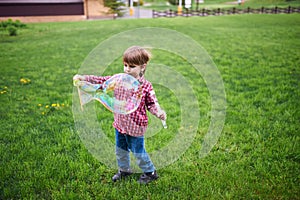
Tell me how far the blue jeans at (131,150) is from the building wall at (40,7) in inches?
1140

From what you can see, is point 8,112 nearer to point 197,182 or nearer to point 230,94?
point 197,182

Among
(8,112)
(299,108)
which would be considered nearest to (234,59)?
(299,108)

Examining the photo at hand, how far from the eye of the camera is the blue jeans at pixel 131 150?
9.04 ft

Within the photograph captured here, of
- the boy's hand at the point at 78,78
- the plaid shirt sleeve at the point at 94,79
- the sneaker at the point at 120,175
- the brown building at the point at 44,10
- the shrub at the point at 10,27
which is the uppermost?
the brown building at the point at 44,10

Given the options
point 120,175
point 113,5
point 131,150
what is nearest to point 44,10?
point 113,5

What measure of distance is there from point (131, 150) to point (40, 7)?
29405 mm

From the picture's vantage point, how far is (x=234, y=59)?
858 cm

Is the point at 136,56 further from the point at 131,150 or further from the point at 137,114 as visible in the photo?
the point at 131,150

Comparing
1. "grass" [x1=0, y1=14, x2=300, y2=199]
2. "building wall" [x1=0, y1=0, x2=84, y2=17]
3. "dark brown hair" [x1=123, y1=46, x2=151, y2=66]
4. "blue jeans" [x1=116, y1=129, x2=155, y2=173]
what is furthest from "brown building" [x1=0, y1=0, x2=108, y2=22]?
"dark brown hair" [x1=123, y1=46, x2=151, y2=66]

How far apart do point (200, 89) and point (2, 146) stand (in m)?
4.06

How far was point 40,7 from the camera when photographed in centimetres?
2778

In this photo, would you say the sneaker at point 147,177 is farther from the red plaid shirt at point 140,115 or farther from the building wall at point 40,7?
Answer: the building wall at point 40,7

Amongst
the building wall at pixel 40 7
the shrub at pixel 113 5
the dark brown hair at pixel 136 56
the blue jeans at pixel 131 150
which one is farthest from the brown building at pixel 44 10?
the dark brown hair at pixel 136 56

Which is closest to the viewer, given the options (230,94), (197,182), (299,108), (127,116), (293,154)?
(127,116)
